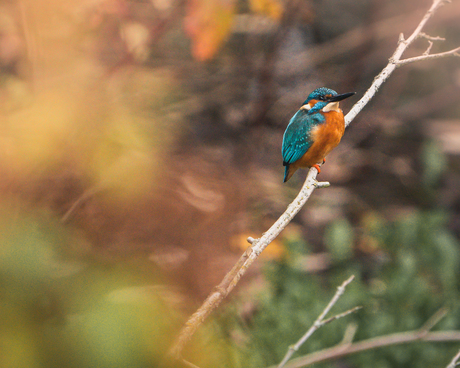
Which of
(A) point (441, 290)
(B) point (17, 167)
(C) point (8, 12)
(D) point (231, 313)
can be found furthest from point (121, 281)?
(A) point (441, 290)

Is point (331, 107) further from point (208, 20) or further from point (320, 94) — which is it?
point (208, 20)

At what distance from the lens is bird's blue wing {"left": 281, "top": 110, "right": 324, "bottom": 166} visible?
404 millimetres

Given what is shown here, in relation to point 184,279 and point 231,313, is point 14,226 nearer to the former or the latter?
point 184,279

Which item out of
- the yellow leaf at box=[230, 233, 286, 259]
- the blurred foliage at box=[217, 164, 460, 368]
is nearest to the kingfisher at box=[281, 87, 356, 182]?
the blurred foliage at box=[217, 164, 460, 368]

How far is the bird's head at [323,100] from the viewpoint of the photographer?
1.27 feet

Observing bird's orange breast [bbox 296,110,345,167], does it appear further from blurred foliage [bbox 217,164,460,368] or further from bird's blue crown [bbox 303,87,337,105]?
blurred foliage [bbox 217,164,460,368]

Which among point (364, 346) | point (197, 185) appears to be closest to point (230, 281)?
point (364, 346)

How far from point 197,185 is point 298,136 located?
85 cm

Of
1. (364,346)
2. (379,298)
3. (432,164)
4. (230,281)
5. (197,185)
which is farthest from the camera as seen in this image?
(432,164)

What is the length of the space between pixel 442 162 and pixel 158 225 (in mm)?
1363

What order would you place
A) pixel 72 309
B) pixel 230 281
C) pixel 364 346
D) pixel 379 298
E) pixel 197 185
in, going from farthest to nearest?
pixel 379 298, pixel 197 185, pixel 364 346, pixel 72 309, pixel 230 281

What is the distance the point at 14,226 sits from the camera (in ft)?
2.09

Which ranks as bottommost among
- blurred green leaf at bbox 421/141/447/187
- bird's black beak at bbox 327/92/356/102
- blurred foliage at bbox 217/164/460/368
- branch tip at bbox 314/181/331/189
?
blurred foliage at bbox 217/164/460/368

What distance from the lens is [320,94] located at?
41 cm
